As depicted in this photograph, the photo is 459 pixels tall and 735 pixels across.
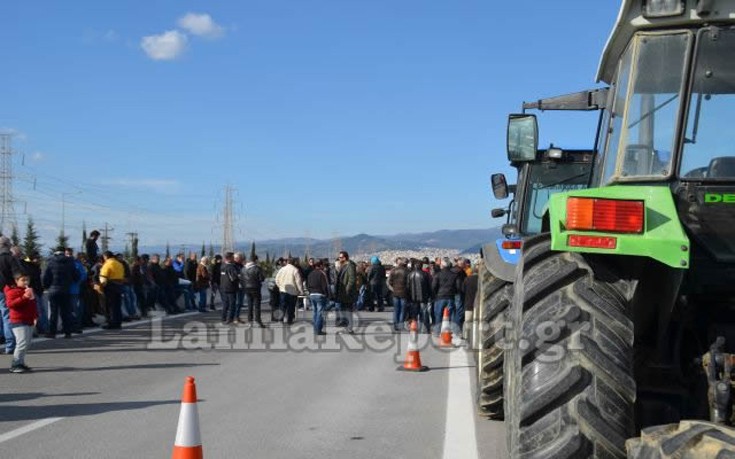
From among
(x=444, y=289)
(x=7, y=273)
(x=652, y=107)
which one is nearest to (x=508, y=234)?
(x=652, y=107)

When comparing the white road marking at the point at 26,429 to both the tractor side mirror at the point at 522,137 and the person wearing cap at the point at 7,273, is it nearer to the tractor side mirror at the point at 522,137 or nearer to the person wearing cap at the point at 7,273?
the tractor side mirror at the point at 522,137

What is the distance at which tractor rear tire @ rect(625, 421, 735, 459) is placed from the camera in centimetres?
298

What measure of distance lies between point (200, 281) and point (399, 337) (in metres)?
9.42

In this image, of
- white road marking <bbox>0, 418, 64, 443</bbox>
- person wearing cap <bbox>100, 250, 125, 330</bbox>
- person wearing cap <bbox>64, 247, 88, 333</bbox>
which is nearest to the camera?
white road marking <bbox>0, 418, 64, 443</bbox>

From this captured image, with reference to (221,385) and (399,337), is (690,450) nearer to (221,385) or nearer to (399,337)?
(221,385)

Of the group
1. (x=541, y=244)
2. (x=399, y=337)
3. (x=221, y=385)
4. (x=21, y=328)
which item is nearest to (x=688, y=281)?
(x=541, y=244)

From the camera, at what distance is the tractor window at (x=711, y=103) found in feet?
13.9

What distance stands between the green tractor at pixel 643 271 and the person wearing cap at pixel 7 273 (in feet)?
35.2

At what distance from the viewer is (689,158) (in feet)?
13.9

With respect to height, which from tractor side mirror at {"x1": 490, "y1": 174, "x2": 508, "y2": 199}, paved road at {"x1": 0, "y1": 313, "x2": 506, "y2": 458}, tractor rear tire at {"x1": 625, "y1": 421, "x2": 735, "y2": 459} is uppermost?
tractor side mirror at {"x1": 490, "y1": 174, "x2": 508, "y2": 199}

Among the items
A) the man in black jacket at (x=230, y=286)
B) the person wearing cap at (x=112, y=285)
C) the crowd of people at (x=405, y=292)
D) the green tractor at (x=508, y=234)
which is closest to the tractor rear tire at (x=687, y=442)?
the green tractor at (x=508, y=234)

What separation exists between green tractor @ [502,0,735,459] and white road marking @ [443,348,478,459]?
2.47m

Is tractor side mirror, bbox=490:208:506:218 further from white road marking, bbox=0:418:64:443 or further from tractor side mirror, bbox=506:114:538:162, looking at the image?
white road marking, bbox=0:418:64:443

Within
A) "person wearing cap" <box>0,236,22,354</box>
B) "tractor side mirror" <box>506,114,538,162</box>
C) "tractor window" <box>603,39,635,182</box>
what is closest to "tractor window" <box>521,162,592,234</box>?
"tractor side mirror" <box>506,114,538,162</box>
